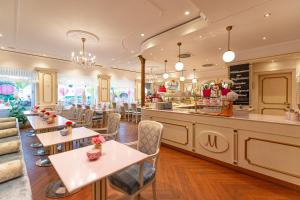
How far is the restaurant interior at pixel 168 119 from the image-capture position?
1661 mm

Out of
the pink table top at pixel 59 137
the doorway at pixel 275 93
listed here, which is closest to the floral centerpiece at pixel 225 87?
the pink table top at pixel 59 137

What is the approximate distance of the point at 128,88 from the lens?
10.5 m

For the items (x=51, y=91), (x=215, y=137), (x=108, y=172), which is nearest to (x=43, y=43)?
(x=51, y=91)

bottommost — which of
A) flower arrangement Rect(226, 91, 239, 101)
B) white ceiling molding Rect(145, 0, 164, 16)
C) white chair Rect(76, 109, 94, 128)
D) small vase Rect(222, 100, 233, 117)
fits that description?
white chair Rect(76, 109, 94, 128)

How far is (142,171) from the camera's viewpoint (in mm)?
1571

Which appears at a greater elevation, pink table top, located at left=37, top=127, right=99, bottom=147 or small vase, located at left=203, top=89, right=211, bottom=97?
small vase, located at left=203, top=89, right=211, bottom=97

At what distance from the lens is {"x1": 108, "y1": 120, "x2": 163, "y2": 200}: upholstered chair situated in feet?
5.10

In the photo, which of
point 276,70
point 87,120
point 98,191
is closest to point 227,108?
point 98,191

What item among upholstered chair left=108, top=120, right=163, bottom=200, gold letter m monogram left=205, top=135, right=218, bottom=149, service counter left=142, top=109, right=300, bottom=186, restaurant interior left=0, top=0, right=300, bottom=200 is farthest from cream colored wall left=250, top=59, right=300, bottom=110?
upholstered chair left=108, top=120, right=163, bottom=200

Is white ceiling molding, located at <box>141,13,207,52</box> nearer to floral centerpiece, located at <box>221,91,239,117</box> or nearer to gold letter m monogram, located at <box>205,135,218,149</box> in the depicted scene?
floral centerpiece, located at <box>221,91,239,117</box>

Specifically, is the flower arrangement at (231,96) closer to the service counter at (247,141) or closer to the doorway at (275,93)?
the service counter at (247,141)

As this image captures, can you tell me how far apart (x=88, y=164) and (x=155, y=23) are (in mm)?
3317

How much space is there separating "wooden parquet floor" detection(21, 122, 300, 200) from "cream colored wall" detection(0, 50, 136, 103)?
16.5 ft

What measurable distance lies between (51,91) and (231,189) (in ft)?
24.7
